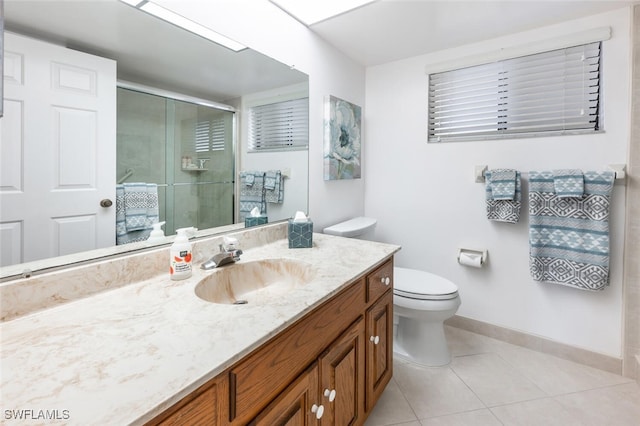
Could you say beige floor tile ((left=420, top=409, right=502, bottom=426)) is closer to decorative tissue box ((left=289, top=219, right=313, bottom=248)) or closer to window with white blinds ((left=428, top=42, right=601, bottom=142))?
decorative tissue box ((left=289, top=219, right=313, bottom=248))

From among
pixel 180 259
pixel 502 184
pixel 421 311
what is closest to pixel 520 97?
pixel 502 184

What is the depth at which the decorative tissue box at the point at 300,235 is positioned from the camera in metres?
1.50

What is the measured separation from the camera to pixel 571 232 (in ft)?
5.75

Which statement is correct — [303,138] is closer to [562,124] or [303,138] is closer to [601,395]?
[562,124]

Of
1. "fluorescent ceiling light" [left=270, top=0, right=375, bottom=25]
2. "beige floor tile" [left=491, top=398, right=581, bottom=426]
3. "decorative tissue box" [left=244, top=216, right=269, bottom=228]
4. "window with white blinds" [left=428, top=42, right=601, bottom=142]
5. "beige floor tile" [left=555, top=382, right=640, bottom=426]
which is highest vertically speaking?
"fluorescent ceiling light" [left=270, top=0, right=375, bottom=25]

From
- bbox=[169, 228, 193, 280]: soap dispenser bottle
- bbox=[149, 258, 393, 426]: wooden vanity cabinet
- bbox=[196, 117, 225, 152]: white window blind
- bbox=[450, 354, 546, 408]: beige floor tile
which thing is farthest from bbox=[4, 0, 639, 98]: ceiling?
bbox=[450, 354, 546, 408]: beige floor tile

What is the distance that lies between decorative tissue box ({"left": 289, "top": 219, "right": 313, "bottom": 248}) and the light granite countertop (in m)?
0.49

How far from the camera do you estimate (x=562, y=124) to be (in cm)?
185

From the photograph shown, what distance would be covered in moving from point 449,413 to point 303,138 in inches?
67.0

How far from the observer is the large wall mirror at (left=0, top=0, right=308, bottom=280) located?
31.8 inches

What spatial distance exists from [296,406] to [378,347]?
0.64 metres

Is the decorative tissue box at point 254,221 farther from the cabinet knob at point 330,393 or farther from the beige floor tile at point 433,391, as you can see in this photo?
the beige floor tile at point 433,391

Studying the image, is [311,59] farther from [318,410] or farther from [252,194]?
[318,410]

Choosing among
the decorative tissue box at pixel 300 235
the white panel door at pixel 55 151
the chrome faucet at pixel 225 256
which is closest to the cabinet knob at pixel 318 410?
the chrome faucet at pixel 225 256
